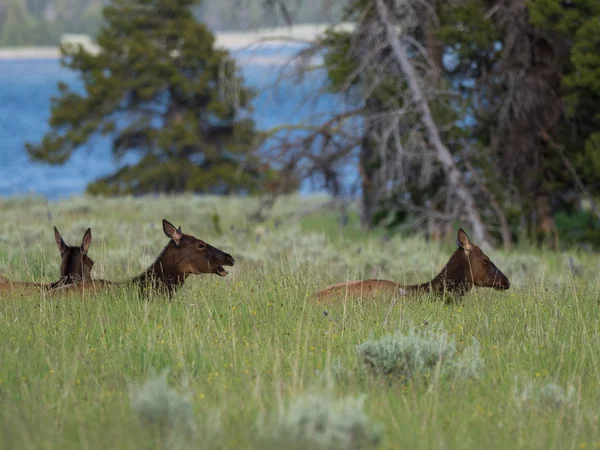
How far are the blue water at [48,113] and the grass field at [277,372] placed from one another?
7.11m

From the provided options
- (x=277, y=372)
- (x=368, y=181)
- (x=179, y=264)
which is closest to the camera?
(x=277, y=372)

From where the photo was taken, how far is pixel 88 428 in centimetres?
439

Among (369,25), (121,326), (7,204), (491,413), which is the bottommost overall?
(491,413)

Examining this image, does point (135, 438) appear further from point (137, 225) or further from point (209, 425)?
point (137, 225)

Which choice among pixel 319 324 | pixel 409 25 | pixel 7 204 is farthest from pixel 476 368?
pixel 7 204

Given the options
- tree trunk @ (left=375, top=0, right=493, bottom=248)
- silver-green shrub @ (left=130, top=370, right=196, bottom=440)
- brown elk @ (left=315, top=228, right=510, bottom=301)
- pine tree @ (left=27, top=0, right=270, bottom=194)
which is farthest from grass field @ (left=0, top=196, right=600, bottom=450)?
pine tree @ (left=27, top=0, right=270, bottom=194)

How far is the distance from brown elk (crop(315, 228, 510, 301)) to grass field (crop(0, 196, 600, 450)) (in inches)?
5.9

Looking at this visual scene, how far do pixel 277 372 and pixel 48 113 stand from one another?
98058 mm

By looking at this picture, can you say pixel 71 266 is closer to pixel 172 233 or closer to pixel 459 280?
pixel 172 233

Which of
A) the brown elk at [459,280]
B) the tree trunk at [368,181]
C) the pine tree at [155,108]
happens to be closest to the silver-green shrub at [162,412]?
the brown elk at [459,280]

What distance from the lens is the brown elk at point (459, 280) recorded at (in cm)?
769

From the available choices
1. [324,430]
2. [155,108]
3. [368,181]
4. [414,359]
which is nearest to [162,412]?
[324,430]

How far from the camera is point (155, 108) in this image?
113 feet

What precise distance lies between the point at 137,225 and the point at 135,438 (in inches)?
491
